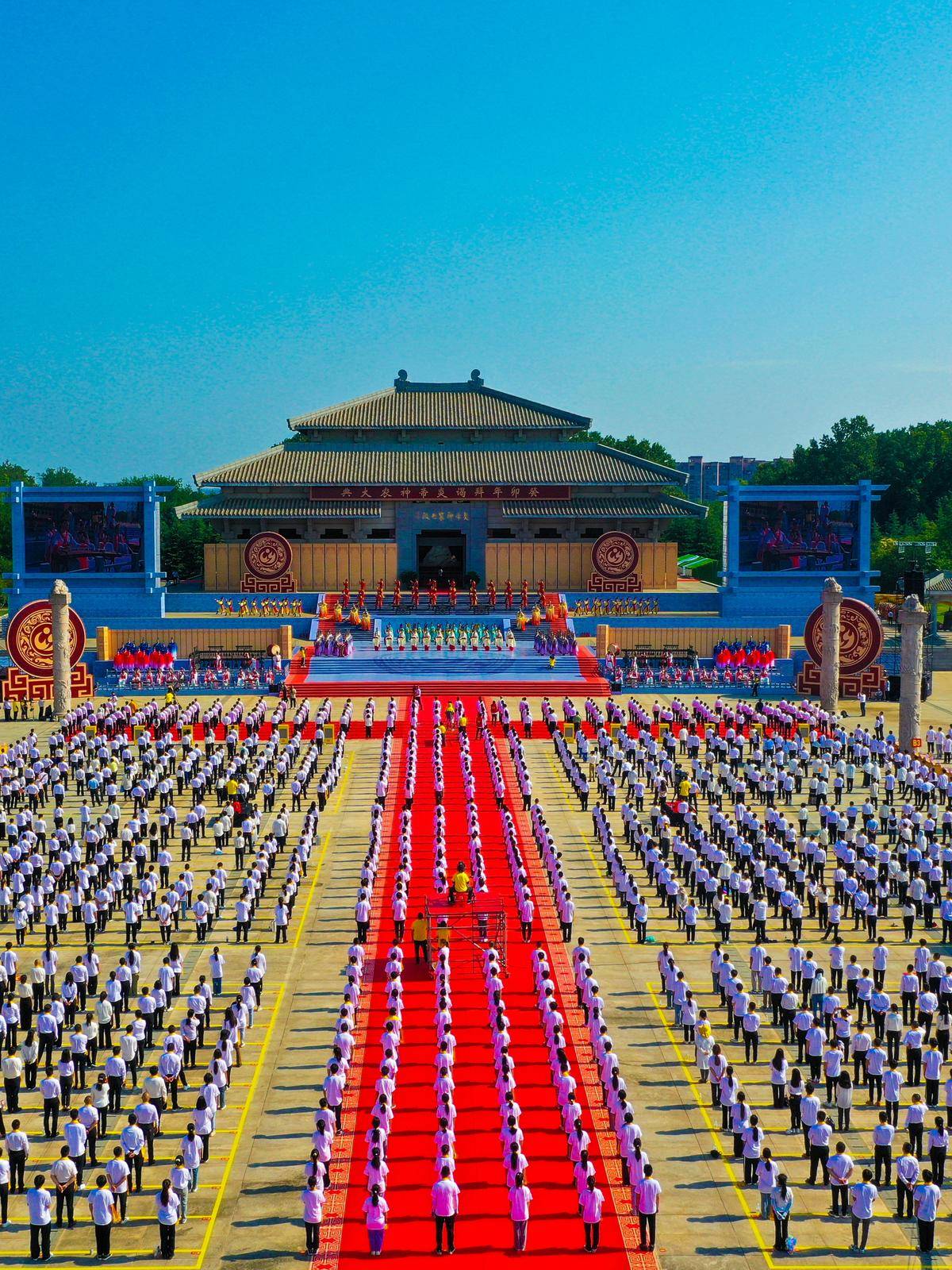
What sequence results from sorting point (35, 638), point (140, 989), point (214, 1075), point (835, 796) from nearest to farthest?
point (214, 1075) → point (140, 989) → point (835, 796) → point (35, 638)

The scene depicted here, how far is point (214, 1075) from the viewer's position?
56.8 ft

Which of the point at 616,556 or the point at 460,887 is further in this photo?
the point at 616,556

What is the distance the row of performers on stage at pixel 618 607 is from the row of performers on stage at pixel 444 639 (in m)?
5.09

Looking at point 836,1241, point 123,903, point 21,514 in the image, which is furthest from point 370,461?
point 836,1241

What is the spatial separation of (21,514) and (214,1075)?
156 ft

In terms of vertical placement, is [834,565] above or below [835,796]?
above

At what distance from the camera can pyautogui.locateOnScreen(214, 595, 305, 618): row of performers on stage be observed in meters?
62.8

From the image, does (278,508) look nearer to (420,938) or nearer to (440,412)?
(440,412)

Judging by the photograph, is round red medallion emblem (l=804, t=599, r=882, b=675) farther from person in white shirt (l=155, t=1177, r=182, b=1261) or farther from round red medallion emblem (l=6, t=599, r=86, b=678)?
person in white shirt (l=155, t=1177, r=182, b=1261)

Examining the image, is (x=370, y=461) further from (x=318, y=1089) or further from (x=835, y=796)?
(x=318, y=1089)

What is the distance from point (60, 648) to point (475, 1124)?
3422 centimetres

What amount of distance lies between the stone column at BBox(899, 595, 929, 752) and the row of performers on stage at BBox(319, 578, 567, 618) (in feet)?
72.0

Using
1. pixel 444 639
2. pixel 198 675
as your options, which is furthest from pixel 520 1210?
pixel 444 639

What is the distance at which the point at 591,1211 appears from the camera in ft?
47.4
